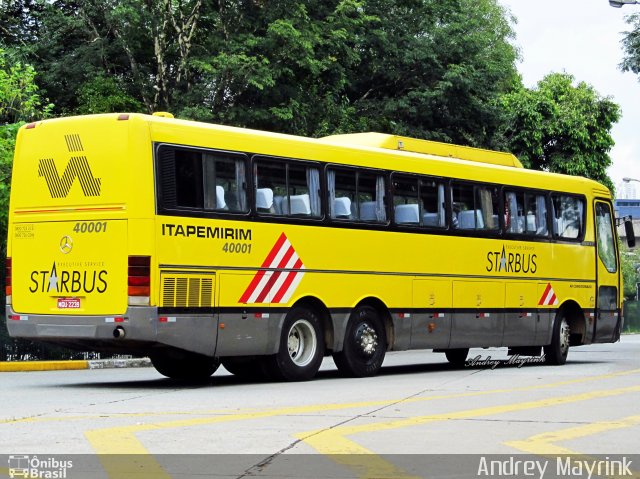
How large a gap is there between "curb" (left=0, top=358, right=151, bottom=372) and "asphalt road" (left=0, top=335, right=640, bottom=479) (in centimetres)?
380

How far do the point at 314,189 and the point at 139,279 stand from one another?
354cm

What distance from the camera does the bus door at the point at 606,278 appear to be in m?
25.3

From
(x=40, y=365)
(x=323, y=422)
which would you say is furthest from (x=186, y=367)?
(x=323, y=422)

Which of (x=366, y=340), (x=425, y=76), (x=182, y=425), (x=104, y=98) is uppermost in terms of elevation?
(x=425, y=76)

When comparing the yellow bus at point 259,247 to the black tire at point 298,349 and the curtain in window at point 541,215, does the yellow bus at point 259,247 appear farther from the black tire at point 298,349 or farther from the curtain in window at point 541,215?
the curtain in window at point 541,215

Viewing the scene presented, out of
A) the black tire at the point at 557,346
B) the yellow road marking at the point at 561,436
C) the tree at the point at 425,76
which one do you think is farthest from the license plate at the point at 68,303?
the tree at the point at 425,76

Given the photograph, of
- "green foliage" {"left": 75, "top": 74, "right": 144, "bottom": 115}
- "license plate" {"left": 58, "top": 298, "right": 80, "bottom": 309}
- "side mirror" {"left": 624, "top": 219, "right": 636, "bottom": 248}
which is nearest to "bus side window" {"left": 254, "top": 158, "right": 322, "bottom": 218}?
"license plate" {"left": 58, "top": 298, "right": 80, "bottom": 309}

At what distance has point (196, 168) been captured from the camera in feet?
55.4

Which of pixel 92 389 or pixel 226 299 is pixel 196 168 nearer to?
pixel 226 299

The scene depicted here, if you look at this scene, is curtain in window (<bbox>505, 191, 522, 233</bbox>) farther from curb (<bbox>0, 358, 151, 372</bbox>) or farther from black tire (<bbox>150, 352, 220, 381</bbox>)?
curb (<bbox>0, 358, 151, 372</bbox>)

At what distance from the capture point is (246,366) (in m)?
19.2

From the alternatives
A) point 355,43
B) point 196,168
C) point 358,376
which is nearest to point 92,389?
point 196,168

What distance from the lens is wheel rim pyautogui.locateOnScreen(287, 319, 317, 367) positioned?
18328mm

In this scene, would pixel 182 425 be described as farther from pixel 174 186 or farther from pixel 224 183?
pixel 224 183
